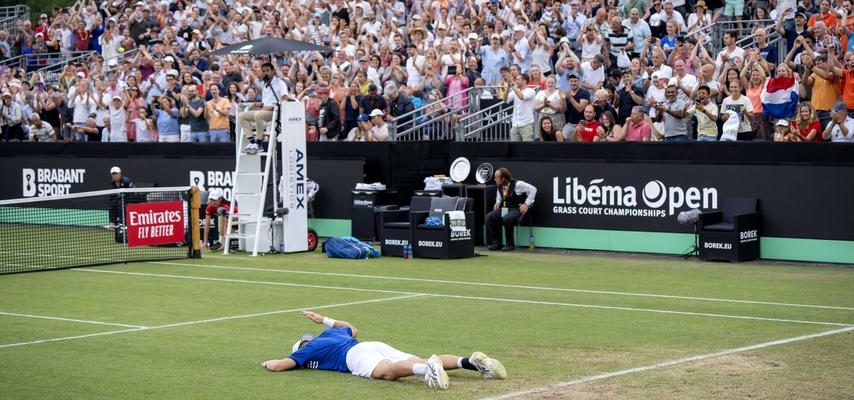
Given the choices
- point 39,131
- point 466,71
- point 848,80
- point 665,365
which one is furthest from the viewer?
point 39,131

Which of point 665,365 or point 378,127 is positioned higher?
point 378,127

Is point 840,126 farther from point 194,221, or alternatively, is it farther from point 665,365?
point 194,221

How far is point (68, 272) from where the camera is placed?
22.4 m

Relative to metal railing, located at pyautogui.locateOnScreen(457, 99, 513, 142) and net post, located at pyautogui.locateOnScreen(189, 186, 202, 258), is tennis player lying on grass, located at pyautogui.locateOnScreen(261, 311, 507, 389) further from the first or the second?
metal railing, located at pyautogui.locateOnScreen(457, 99, 513, 142)

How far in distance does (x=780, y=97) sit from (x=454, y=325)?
10430 mm

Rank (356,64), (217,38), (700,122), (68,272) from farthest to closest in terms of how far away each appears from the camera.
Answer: (217,38) < (356,64) < (700,122) < (68,272)

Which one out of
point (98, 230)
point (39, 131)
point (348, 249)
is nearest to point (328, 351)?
point (348, 249)

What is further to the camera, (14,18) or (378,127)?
(14,18)

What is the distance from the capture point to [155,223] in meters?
24.9

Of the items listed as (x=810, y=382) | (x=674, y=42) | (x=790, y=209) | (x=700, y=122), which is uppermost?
(x=674, y=42)

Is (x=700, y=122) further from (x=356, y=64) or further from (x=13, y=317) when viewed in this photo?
(x=13, y=317)

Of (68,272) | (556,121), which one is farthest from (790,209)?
(68,272)

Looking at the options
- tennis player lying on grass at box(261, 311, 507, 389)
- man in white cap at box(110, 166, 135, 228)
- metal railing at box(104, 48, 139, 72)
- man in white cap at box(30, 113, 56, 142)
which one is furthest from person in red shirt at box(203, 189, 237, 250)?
metal railing at box(104, 48, 139, 72)

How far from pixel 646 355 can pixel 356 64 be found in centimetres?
1900
